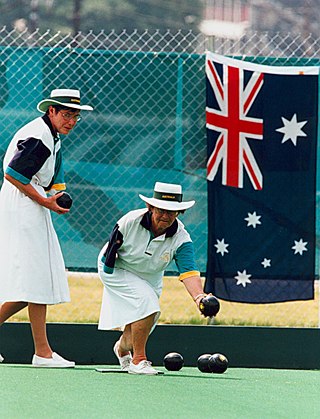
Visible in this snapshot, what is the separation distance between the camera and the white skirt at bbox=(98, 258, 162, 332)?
26.5 feet

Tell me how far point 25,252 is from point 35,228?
168 mm

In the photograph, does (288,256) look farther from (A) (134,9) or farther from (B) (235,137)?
(A) (134,9)

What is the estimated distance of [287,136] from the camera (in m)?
9.42

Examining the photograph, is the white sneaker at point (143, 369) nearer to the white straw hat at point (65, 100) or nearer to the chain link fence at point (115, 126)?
Answer: the chain link fence at point (115, 126)

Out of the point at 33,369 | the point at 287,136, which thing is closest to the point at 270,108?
the point at 287,136

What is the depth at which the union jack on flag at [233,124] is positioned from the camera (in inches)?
367

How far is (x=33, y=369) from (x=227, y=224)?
205cm

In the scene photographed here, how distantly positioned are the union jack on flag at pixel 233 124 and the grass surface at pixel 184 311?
4.55 ft

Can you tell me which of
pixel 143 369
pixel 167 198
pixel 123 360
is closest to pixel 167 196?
pixel 167 198

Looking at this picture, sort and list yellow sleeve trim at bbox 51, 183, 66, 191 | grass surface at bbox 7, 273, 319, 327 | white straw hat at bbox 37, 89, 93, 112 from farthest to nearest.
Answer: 1. grass surface at bbox 7, 273, 319, 327
2. yellow sleeve trim at bbox 51, 183, 66, 191
3. white straw hat at bbox 37, 89, 93, 112

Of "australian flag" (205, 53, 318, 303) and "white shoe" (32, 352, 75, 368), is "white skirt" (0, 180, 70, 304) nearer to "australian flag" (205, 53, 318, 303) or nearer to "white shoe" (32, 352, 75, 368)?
"white shoe" (32, 352, 75, 368)

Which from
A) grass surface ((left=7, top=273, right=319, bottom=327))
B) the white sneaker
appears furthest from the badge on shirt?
grass surface ((left=7, top=273, right=319, bottom=327))

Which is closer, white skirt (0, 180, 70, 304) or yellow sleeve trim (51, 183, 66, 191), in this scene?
white skirt (0, 180, 70, 304)

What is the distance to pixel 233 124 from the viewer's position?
933 centimetres
